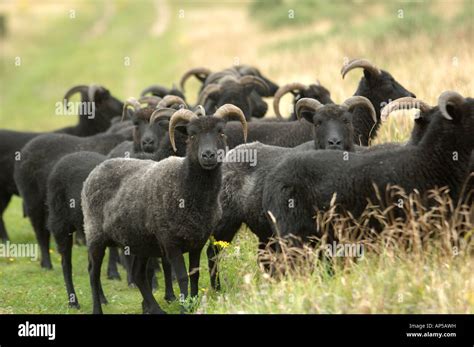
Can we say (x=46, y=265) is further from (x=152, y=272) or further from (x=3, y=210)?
(x=152, y=272)

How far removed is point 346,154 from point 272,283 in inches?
70.9

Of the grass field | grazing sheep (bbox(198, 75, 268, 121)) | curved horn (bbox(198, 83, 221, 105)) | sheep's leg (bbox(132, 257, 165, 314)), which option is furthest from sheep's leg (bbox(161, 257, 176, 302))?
curved horn (bbox(198, 83, 221, 105))

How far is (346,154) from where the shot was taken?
11320mm

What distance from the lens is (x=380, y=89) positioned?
50.0 feet

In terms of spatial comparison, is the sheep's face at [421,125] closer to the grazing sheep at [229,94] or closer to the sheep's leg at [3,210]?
the grazing sheep at [229,94]

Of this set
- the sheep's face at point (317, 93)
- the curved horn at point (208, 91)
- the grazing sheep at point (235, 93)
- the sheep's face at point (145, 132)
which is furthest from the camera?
the curved horn at point (208, 91)

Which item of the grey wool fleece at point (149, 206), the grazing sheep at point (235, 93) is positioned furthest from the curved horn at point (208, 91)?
the grey wool fleece at point (149, 206)

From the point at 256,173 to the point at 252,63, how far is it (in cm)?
2625

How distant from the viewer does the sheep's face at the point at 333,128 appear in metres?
13.3

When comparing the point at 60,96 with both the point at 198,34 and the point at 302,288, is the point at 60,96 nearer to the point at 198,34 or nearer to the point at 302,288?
the point at 198,34

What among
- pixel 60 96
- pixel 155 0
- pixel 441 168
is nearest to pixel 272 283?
pixel 441 168

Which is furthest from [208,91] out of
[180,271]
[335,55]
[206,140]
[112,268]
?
[335,55]

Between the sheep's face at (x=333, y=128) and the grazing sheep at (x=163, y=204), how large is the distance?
4.78 feet

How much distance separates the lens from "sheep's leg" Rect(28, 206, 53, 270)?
16219mm
